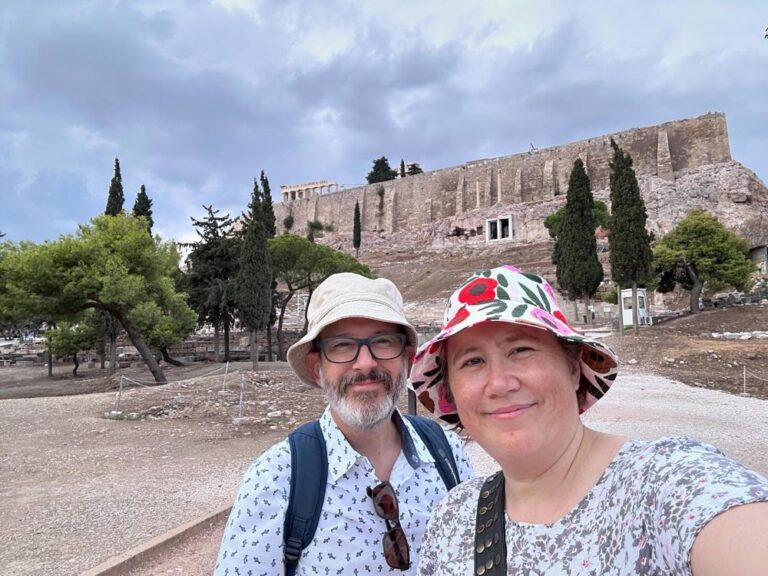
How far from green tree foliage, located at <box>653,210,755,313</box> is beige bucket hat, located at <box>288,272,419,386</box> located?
71.0 feet

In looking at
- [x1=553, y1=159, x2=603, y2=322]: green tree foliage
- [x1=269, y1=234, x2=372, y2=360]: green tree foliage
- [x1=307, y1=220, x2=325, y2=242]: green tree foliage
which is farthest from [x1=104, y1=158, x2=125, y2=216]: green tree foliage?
[x1=307, y1=220, x2=325, y2=242]: green tree foliage

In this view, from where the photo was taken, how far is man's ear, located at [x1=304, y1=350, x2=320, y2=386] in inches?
66.0

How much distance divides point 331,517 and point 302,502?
9 centimetres

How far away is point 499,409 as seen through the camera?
0.98 meters

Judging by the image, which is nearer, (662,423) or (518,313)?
(518,313)

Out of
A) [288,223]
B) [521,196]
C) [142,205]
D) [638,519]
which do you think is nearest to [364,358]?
[638,519]

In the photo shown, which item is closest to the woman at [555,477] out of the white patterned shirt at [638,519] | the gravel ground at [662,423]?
the white patterned shirt at [638,519]

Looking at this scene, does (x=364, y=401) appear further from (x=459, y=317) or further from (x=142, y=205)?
(x=142, y=205)

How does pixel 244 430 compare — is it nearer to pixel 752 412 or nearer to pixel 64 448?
pixel 64 448

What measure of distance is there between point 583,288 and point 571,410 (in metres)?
21.5

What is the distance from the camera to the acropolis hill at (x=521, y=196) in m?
Answer: 39.8

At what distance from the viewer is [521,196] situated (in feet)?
176

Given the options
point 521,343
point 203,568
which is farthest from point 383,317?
point 203,568

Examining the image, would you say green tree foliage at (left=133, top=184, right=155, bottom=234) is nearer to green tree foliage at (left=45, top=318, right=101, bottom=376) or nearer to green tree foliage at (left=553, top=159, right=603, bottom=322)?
green tree foliage at (left=45, top=318, right=101, bottom=376)
